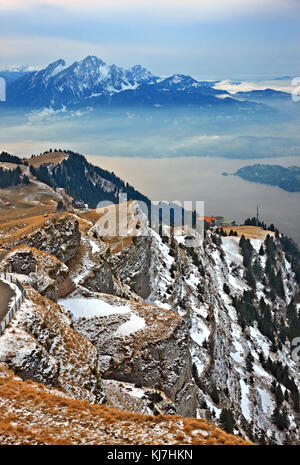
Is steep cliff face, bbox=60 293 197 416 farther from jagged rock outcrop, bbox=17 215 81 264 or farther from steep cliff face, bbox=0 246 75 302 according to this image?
jagged rock outcrop, bbox=17 215 81 264

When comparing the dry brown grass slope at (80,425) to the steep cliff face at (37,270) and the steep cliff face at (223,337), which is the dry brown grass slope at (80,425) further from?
the steep cliff face at (223,337)

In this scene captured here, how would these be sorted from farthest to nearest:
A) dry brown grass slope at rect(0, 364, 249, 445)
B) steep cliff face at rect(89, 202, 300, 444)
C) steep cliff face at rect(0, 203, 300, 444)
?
1. steep cliff face at rect(89, 202, 300, 444)
2. steep cliff face at rect(0, 203, 300, 444)
3. dry brown grass slope at rect(0, 364, 249, 445)

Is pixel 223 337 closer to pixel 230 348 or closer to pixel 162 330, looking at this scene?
pixel 230 348

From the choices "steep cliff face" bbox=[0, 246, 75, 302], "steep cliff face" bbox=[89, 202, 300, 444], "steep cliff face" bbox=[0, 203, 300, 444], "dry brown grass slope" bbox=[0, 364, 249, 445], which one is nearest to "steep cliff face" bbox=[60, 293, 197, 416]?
"steep cliff face" bbox=[0, 203, 300, 444]

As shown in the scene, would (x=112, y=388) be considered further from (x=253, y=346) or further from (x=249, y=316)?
(x=249, y=316)

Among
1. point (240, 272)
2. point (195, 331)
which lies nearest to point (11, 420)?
point (195, 331)

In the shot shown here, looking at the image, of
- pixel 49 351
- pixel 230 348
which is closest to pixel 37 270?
pixel 49 351
